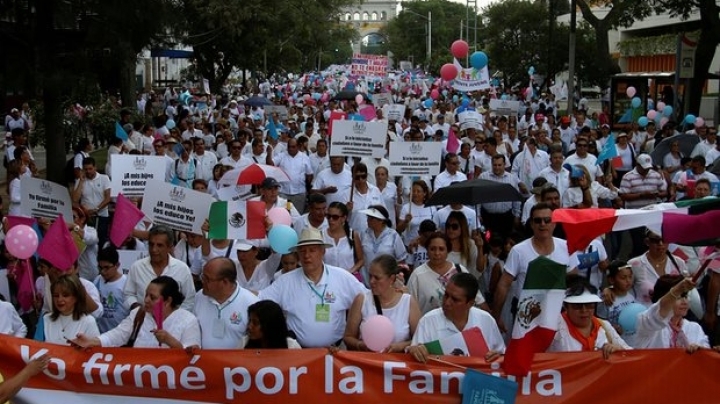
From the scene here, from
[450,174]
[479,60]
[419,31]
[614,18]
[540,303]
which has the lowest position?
[540,303]

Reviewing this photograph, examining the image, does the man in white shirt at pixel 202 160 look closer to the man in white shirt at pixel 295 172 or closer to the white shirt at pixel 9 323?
the man in white shirt at pixel 295 172

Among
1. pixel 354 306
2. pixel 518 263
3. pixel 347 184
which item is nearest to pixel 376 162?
pixel 347 184

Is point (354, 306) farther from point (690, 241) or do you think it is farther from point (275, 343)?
point (690, 241)

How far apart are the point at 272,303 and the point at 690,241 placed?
93.3 inches

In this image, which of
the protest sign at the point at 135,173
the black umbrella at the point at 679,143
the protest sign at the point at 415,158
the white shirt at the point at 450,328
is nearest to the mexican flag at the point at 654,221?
the white shirt at the point at 450,328

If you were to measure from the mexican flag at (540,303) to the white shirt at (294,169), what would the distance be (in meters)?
8.73

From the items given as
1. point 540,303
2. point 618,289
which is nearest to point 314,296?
point 540,303

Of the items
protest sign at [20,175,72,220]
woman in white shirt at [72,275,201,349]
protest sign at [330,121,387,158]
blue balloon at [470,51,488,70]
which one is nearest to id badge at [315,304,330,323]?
woman in white shirt at [72,275,201,349]

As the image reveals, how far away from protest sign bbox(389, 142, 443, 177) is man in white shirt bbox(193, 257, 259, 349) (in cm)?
512

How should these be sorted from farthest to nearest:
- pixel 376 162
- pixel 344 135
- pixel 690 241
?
pixel 376 162
pixel 344 135
pixel 690 241

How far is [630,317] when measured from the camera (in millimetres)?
6285

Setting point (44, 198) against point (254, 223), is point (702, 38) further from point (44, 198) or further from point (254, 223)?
point (44, 198)

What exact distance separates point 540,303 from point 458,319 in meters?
0.84

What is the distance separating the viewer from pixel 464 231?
8.11m
